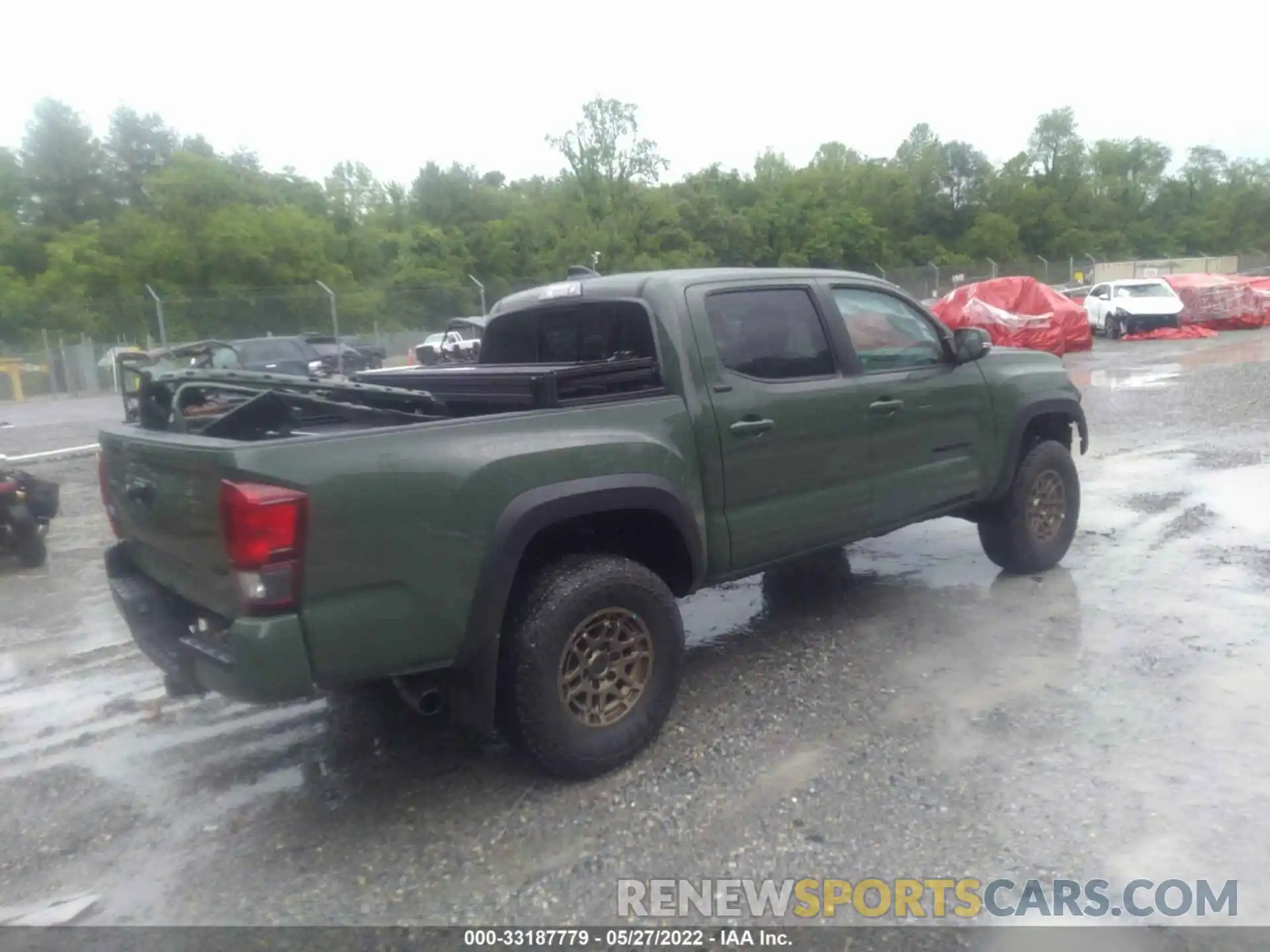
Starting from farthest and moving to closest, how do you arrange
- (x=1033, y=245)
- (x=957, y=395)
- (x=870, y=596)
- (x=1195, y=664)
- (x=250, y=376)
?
1. (x=1033, y=245)
2. (x=870, y=596)
3. (x=957, y=395)
4. (x=1195, y=664)
5. (x=250, y=376)

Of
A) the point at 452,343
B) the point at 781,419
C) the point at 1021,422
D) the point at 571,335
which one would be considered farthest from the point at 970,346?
the point at 452,343

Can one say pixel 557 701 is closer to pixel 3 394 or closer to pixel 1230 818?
pixel 1230 818

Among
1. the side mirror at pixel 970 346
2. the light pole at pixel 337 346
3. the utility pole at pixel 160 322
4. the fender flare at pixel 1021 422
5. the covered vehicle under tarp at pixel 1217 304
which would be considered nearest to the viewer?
the side mirror at pixel 970 346

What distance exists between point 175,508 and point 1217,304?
32.7 m

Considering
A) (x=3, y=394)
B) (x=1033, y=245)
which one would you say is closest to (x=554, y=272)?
(x=3, y=394)

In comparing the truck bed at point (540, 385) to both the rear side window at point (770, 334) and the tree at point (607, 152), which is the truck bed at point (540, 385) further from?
the tree at point (607, 152)

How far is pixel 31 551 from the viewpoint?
7.84 m

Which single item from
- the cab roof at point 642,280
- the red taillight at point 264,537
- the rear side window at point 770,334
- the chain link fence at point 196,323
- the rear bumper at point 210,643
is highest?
the chain link fence at point 196,323

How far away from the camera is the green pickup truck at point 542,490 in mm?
3432

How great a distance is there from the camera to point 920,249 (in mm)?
67938

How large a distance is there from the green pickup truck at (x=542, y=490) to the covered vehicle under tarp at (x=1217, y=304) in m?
28.5

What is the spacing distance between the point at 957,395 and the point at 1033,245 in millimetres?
74963

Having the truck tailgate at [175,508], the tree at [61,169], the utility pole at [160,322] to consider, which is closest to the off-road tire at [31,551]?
the truck tailgate at [175,508]

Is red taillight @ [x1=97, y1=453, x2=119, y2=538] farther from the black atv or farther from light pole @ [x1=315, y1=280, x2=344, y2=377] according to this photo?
light pole @ [x1=315, y1=280, x2=344, y2=377]
